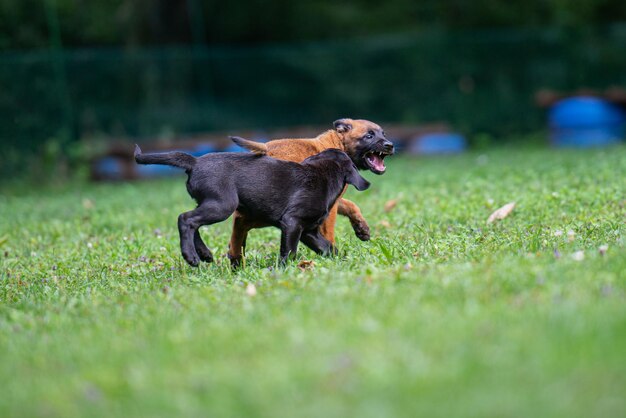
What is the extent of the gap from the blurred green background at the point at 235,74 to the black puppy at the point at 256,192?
1140 centimetres

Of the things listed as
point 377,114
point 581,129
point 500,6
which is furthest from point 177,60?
point 500,6

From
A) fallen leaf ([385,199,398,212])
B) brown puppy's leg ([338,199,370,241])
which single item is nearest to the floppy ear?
brown puppy's leg ([338,199,370,241])

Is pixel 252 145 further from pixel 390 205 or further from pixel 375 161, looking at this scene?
pixel 390 205

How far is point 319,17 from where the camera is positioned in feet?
87.5

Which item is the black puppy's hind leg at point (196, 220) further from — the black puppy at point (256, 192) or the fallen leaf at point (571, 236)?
the fallen leaf at point (571, 236)

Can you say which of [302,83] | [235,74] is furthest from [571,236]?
[302,83]

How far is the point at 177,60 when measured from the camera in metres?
19.0

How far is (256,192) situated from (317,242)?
647mm

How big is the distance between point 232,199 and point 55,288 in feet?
4.64

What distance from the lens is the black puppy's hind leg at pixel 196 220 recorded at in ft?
20.5

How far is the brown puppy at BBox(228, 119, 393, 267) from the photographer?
6859 millimetres

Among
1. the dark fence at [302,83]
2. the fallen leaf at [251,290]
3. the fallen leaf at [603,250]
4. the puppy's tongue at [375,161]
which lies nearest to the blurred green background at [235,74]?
the dark fence at [302,83]

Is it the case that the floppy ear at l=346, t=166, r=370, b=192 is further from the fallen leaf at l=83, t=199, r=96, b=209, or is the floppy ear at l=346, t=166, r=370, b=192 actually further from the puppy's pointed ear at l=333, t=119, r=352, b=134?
the fallen leaf at l=83, t=199, r=96, b=209

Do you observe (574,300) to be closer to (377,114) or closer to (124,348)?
(124,348)
